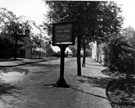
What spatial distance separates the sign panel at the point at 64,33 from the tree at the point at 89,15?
9.36 ft

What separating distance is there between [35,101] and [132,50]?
12.0 meters

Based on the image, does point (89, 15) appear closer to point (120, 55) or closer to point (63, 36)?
point (63, 36)

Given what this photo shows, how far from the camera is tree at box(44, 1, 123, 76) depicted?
11203mm

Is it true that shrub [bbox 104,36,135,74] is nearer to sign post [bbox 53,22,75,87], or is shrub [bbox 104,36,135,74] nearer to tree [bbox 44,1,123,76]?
tree [bbox 44,1,123,76]

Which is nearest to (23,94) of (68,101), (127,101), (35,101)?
(35,101)

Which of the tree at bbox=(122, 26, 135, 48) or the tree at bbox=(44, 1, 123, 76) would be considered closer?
the tree at bbox=(44, 1, 123, 76)

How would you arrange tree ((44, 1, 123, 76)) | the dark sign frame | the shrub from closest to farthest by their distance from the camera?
the dark sign frame → tree ((44, 1, 123, 76)) → the shrub

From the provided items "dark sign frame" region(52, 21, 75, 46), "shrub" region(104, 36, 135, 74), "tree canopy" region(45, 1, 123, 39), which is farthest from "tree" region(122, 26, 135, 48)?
"dark sign frame" region(52, 21, 75, 46)

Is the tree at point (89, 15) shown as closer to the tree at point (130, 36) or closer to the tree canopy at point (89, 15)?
the tree canopy at point (89, 15)

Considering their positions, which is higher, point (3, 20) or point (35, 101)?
point (3, 20)

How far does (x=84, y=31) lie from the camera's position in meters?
11.5

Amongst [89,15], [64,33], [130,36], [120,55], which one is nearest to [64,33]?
[64,33]

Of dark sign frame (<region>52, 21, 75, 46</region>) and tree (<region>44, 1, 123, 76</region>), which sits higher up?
tree (<region>44, 1, 123, 76</region>)

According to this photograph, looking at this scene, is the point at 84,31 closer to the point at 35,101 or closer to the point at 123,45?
the point at 123,45
